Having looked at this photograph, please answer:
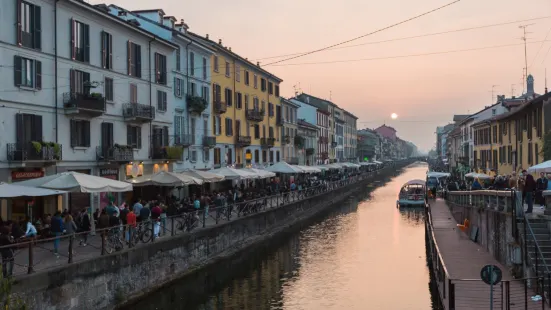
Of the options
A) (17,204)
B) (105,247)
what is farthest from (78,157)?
(105,247)

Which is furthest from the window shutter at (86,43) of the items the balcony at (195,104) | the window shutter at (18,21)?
the balcony at (195,104)

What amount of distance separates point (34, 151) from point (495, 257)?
64.2ft

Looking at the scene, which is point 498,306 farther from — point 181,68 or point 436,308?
point 181,68

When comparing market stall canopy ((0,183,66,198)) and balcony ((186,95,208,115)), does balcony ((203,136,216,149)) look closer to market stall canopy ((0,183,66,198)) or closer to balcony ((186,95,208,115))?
balcony ((186,95,208,115))

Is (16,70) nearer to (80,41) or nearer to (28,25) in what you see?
(28,25)

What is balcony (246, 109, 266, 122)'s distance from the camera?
2173 inches

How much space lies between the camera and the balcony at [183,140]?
39594 millimetres

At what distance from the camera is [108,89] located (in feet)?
102

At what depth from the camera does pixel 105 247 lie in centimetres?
1828

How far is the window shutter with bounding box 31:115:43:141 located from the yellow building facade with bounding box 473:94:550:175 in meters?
28.7

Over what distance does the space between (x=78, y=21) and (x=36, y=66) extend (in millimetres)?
4049

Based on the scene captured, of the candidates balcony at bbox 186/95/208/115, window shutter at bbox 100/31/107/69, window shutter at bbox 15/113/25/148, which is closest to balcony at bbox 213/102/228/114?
balcony at bbox 186/95/208/115

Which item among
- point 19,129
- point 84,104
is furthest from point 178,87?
point 19,129

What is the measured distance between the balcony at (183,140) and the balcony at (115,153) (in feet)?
23.0
